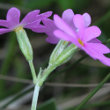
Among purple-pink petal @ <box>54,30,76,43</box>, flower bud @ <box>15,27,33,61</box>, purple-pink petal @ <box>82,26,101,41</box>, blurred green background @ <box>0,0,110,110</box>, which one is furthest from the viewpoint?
blurred green background @ <box>0,0,110,110</box>

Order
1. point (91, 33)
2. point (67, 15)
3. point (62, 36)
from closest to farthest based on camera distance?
point (62, 36) < point (91, 33) < point (67, 15)

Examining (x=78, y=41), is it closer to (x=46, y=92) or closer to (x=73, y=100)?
(x=73, y=100)

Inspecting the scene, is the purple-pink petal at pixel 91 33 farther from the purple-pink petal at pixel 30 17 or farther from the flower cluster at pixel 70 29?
the purple-pink petal at pixel 30 17

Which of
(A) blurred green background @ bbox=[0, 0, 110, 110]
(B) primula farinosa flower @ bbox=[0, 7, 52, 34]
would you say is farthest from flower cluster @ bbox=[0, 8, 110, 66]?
(A) blurred green background @ bbox=[0, 0, 110, 110]

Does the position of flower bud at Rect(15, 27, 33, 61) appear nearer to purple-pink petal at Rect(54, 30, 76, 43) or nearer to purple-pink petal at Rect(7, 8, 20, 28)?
purple-pink petal at Rect(7, 8, 20, 28)

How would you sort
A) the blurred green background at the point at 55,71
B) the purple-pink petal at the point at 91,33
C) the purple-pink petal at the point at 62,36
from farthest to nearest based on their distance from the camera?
the blurred green background at the point at 55,71, the purple-pink petal at the point at 91,33, the purple-pink petal at the point at 62,36

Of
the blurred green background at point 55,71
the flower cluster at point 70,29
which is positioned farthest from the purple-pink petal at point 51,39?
the blurred green background at point 55,71

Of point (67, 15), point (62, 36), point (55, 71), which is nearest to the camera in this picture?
point (62, 36)

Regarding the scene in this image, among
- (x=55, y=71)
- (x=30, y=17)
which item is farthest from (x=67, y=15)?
(x=55, y=71)

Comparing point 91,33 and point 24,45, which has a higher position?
point 24,45

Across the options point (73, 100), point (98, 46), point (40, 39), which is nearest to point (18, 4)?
point (40, 39)

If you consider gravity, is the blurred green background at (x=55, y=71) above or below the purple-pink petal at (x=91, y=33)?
above

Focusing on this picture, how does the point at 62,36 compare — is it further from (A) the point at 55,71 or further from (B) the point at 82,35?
(A) the point at 55,71
